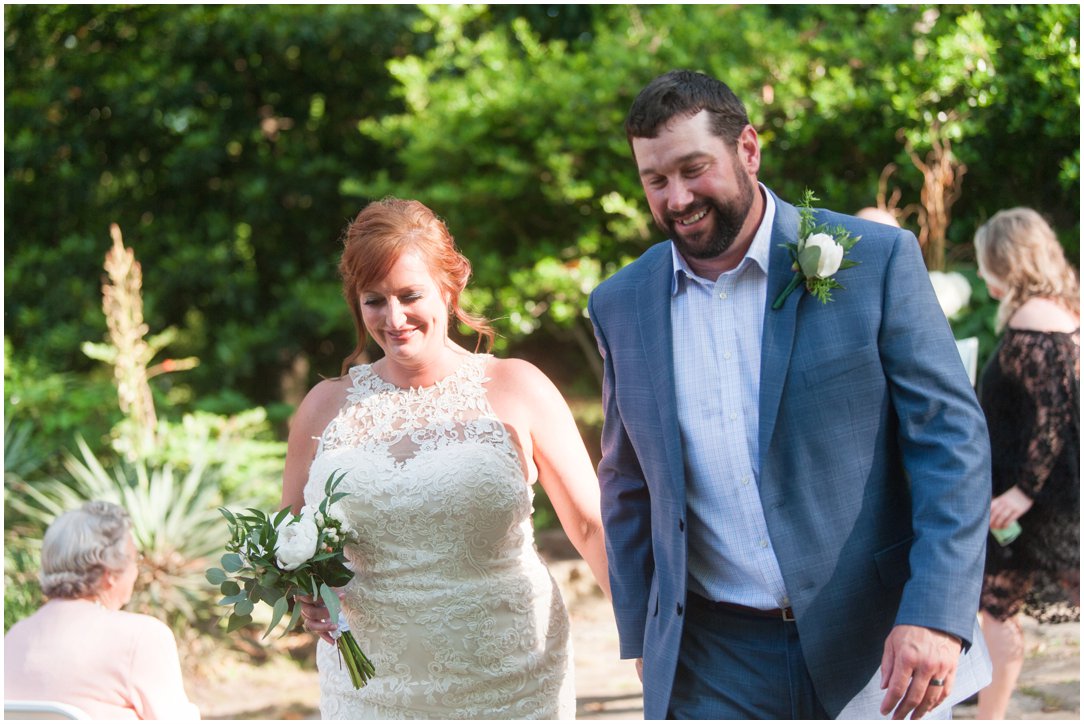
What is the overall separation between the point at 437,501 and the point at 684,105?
1.35 meters

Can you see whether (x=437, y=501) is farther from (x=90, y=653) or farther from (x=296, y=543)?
(x=90, y=653)

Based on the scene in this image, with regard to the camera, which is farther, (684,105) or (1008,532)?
(1008,532)

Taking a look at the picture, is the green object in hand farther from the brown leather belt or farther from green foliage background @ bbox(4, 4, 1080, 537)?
the brown leather belt

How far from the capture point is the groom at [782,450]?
2350 millimetres

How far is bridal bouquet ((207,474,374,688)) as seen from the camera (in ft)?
9.52

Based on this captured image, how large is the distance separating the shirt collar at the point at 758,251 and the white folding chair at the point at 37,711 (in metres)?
2.05

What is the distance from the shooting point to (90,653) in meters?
3.45

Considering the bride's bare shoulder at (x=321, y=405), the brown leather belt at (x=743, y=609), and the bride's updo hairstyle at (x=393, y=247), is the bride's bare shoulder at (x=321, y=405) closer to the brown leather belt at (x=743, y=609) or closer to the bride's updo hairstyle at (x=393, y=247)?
the bride's updo hairstyle at (x=393, y=247)

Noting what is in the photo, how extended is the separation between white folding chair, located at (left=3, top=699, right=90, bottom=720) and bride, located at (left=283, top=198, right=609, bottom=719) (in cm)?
71

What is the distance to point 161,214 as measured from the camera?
31.4ft

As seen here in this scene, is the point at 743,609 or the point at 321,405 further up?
the point at 321,405

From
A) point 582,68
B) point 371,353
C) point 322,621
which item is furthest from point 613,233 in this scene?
point 322,621

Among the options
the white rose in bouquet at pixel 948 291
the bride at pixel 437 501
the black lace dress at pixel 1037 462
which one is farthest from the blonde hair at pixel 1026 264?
the bride at pixel 437 501

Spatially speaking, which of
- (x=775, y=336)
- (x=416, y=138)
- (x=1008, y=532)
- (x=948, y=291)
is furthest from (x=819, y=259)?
(x=416, y=138)
